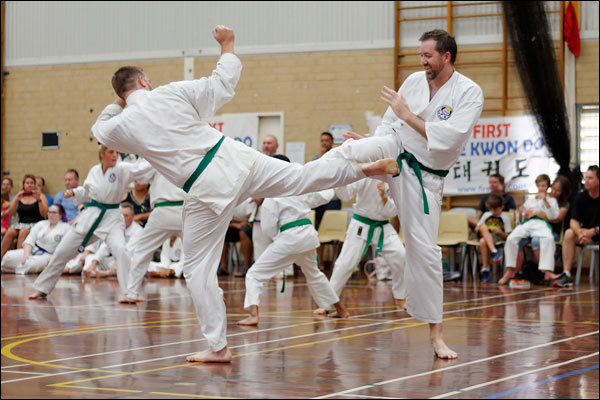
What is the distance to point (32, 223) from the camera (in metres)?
12.7

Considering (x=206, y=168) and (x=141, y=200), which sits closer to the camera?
(x=206, y=168)

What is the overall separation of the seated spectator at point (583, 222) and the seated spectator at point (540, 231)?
7.4 inches

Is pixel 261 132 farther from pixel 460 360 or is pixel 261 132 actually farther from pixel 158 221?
pixel 460 360

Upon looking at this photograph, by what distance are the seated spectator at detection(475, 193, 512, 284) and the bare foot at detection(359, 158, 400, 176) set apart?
6.98 metres

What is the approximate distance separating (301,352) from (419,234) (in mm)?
940

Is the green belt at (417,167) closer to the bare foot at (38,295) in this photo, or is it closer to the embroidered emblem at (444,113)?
the embroidered emblem at (444,113)

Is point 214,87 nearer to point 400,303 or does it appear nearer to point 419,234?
point 419,234

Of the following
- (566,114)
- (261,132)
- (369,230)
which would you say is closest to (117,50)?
(261,132)

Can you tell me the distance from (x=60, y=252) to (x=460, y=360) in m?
4.74

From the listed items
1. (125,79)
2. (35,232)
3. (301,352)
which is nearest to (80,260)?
(35,232)

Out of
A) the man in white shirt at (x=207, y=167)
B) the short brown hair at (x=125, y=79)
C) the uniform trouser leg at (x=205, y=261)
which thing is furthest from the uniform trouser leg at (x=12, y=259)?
the uniform trouser leg at (x=205, y=261)

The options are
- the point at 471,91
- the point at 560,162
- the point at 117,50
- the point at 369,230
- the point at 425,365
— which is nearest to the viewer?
the point at 425,365

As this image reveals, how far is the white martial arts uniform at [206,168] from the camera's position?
4.20 meters

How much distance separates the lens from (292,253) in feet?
20.3
